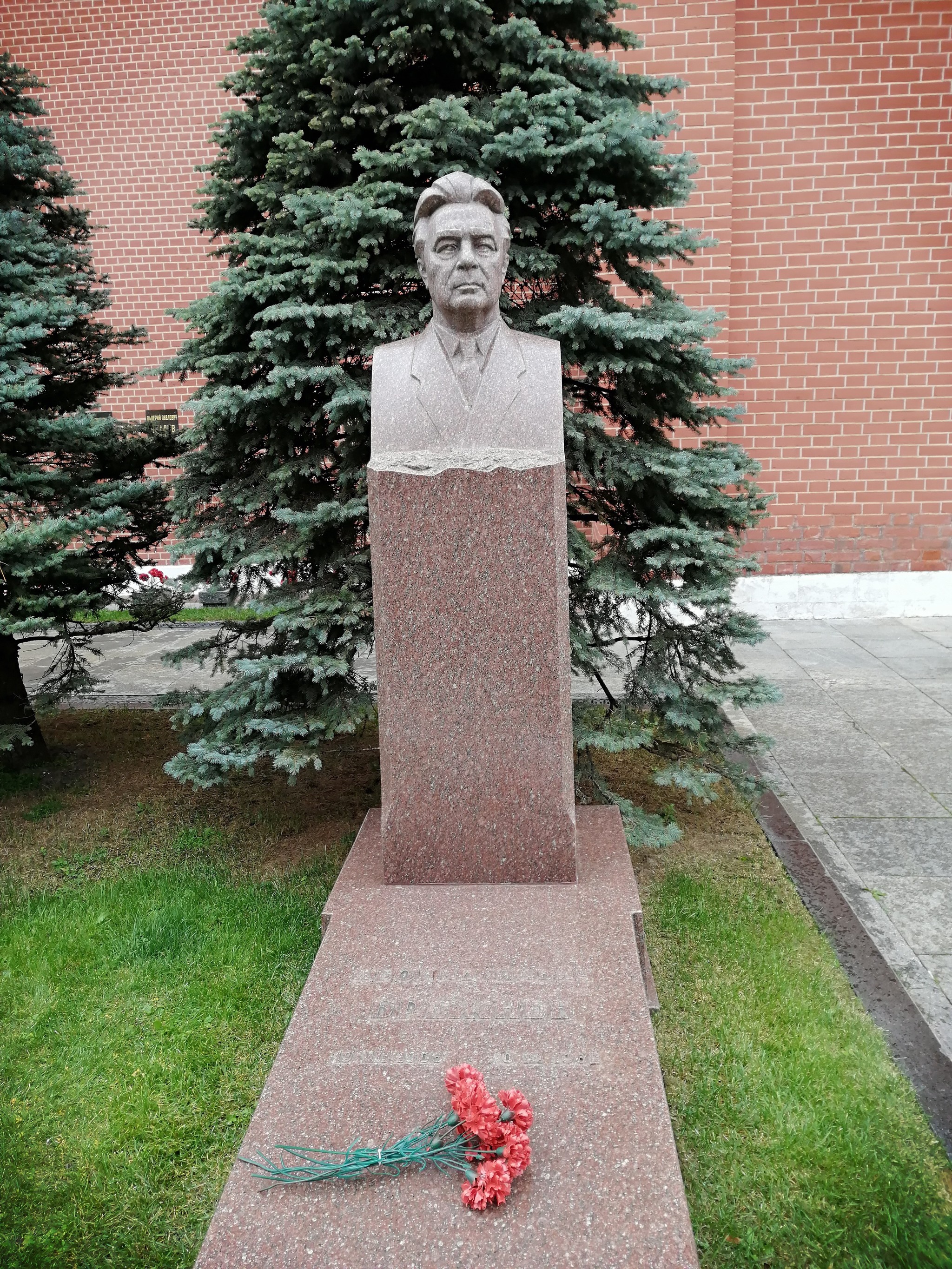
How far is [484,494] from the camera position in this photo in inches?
106

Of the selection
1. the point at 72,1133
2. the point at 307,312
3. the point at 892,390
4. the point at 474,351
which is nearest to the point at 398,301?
the point at 307,312

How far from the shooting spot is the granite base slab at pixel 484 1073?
1.66m

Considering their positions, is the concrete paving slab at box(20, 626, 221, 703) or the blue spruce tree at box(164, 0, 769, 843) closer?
the blue spruce tree at box(164, 0, 769, 843)

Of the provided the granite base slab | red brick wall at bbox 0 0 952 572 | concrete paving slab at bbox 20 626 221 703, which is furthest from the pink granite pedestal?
red brick wall at bbox 0 0 952 572

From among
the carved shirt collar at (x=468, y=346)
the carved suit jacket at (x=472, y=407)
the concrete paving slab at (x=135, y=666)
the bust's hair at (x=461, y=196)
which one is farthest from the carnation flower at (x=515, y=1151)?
the concrete paving slab at (x=135, y=666)

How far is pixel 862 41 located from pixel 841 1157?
348 inches

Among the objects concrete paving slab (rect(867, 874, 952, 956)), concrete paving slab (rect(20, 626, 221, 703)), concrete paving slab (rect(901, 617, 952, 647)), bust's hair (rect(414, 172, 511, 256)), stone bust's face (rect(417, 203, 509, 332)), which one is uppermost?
bust's hair (rect(414, 172, 511, 256))

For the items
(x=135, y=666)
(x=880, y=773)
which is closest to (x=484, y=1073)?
(x=880, y=773)

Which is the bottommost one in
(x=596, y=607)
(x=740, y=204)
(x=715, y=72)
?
(x=596, y=607)

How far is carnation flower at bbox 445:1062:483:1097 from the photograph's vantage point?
188cm

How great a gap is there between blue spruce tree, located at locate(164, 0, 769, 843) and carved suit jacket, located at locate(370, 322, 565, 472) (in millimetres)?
819

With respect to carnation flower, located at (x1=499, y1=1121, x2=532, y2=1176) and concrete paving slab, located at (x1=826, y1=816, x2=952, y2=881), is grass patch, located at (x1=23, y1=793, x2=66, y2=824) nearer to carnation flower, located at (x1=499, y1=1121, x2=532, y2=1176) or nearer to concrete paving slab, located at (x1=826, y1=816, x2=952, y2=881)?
carnation flower, located at (x1=499, y1=1121, x2=532, y2=1176)

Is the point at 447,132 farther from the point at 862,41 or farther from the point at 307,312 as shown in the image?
the point at 862,41

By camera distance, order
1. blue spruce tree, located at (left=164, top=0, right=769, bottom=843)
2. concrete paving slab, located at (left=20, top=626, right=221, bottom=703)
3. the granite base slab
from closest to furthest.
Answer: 1. the granite base slab
2. blue spruce tree, located at (left=164, top=0, right=769, bottom=843)
3. concrete paving slab, located at (left=20, top=626, right=221, bottom=703)
